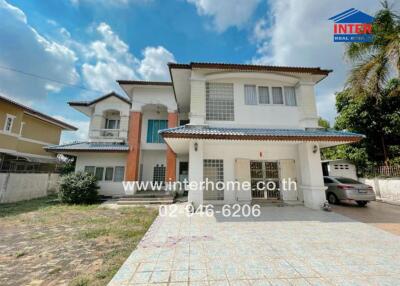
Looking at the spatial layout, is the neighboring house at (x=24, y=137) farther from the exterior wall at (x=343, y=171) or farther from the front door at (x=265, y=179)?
the exterior wall at (x=343, y=171)

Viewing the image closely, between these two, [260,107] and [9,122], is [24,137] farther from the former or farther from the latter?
[260,107]

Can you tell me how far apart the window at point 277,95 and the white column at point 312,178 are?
2.73 metres

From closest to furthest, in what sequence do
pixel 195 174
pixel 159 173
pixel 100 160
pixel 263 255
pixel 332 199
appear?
1. pixel 263 255
2. pixel 195 174
3. pixel 332 199
4. pixel 100 160
5. pixel 159 173

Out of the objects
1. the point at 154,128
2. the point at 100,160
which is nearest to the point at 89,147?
the point at 100,160

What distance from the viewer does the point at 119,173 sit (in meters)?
13.9

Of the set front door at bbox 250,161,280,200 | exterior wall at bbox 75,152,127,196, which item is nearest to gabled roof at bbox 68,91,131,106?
exterior wall at bbox 75,152,127,196

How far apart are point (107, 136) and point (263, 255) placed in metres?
14.3

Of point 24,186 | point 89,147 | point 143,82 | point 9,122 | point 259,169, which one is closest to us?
point 259,169

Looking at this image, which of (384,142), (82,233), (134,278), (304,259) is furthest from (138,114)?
(384,142)

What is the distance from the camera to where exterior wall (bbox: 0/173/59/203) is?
10.7m

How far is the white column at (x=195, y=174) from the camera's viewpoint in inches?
328

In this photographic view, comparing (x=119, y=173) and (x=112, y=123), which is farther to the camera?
(x=112, y=123)

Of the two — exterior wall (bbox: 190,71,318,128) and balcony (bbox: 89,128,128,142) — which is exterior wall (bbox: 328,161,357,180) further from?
balcony (bbox: 89,128,128,142)

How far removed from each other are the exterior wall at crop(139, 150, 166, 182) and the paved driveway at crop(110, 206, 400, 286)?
8.85 meters
